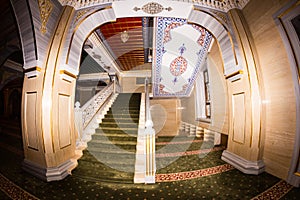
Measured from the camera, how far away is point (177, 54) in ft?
16.6

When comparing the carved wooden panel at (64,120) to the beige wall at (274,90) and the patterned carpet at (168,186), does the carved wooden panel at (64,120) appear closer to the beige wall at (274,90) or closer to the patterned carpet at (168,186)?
the patterned carpet at (168,186)

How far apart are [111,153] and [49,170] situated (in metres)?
1.17

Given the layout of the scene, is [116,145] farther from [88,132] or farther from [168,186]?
[168,186]

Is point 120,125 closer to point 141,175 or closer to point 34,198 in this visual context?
point 141,175

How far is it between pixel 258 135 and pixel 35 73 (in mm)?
4440

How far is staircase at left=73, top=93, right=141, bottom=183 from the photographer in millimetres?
2561

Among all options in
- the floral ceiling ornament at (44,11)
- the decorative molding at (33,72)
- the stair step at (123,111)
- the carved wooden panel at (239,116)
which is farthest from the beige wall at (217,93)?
the decorative molding at (33,72)

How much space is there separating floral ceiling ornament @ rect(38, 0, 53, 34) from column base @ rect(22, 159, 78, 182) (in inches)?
102

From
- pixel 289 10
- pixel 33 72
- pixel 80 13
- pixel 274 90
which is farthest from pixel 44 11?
pixel 274 90

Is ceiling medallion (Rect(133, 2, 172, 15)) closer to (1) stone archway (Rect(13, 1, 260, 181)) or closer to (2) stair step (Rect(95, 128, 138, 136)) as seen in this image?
(1) stone archway (Rect(13, 1, 260, 181))

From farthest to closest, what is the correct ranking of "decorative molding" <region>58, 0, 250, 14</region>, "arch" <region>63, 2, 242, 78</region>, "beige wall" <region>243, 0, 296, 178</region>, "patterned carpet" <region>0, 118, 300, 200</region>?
"decorative molding" <region>58, 0, 250, 14</region>
"arch" <region>63, 2, 242, 78</region>
"beige wall" <region>243, 0, 296, 178</region>
"patterned carpet" <region>0, 118, 300, 200</region>

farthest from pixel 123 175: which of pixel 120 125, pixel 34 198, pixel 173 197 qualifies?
pixel 120 125

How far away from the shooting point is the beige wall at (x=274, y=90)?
7.49 ft

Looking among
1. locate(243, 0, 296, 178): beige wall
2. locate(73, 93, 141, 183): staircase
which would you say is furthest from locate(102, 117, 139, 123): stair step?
locate(243, 0, 296, 178): beige wall
